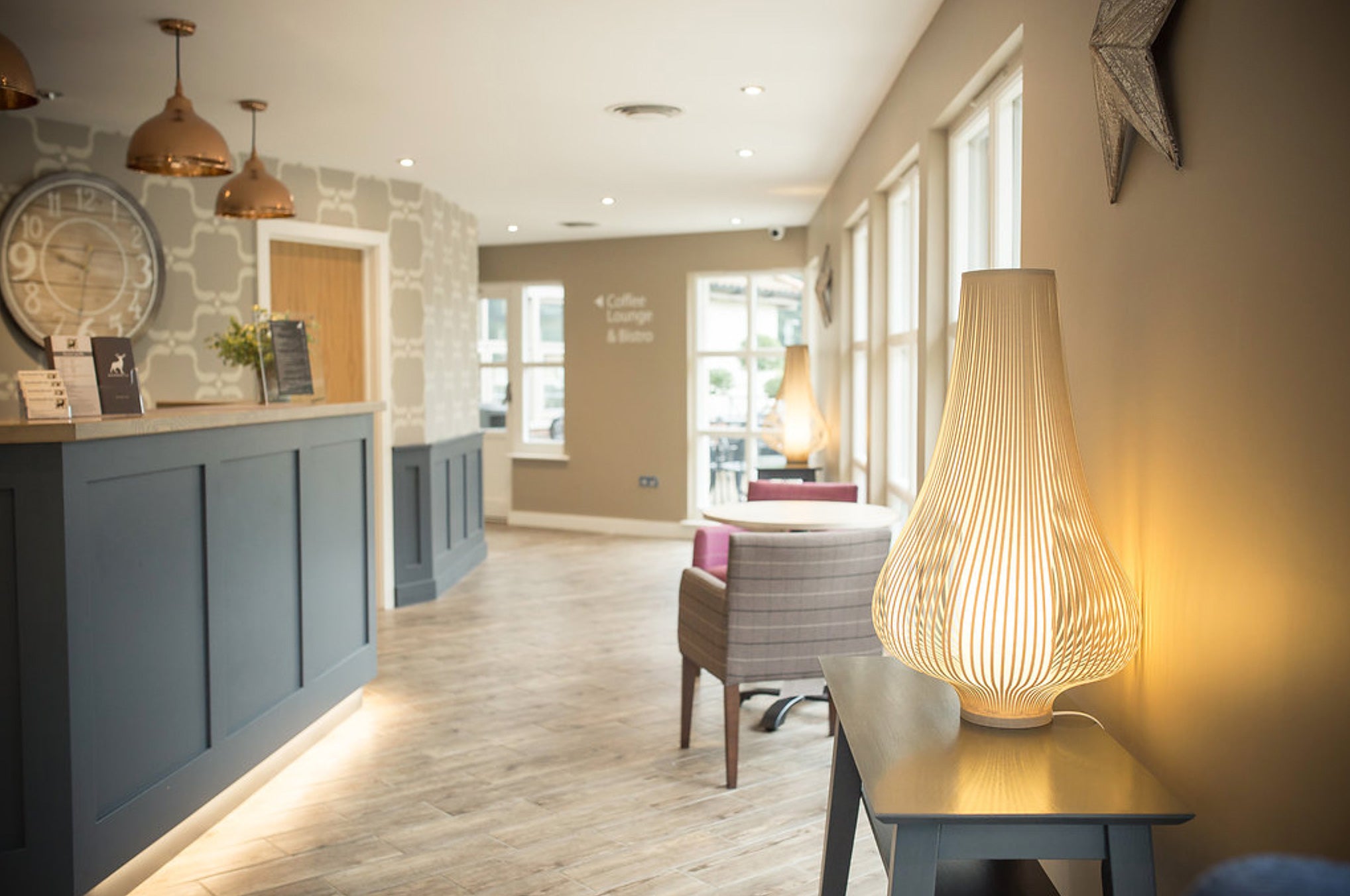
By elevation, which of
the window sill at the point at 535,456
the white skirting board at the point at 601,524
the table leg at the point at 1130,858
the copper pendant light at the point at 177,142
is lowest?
the white skirting board at the point at 601,524

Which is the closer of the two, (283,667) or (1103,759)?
(1103,759)

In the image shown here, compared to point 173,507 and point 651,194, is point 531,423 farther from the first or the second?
point 173,507

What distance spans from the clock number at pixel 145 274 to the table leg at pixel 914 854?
528cm

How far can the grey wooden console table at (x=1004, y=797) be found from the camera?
1448 millimetres

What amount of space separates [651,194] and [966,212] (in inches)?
147

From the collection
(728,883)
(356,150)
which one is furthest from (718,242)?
(728,883)

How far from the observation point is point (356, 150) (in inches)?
232

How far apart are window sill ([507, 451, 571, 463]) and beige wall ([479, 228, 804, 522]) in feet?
0.16

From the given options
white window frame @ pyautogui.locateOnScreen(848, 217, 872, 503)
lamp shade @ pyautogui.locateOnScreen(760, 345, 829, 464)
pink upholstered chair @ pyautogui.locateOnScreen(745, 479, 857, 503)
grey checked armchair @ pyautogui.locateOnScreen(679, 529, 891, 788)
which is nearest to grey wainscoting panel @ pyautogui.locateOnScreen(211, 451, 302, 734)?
grey checked armchair @ pyautogui.locateOnScreen(679, 529, 891, 788)

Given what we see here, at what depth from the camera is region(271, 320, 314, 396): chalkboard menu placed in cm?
394

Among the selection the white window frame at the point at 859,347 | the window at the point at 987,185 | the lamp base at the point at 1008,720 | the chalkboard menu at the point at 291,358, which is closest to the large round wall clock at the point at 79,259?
the chalkboard menu at the point at 291,358

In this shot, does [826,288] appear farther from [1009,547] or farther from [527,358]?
[1009,547]

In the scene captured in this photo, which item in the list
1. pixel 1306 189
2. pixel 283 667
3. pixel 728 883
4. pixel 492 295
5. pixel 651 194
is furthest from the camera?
pixel 492 295

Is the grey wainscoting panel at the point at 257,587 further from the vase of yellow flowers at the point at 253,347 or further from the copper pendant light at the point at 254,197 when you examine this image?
the copper pendant light at the point at 254,197
